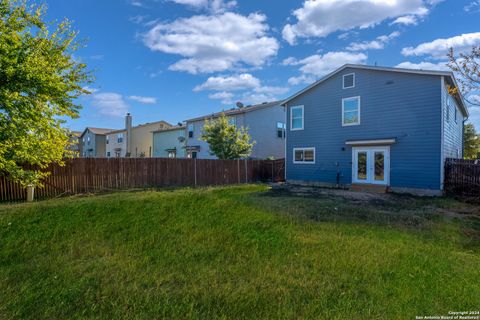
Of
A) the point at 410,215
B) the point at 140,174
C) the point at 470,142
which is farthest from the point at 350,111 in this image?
the point at 470,142

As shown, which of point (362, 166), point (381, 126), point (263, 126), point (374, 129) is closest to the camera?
point (381, 126)

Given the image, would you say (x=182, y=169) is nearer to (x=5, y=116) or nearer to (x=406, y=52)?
(x=5, y=116)

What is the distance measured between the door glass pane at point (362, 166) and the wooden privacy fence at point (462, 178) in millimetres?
3327

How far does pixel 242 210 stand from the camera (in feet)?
23.4

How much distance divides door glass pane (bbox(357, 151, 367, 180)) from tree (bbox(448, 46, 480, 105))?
574cm

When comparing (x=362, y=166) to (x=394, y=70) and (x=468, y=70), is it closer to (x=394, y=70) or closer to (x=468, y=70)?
(x=394, y=70)

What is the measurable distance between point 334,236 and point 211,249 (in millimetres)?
2437

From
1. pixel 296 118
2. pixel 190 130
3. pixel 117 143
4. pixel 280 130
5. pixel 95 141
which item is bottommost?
pixel 117 143

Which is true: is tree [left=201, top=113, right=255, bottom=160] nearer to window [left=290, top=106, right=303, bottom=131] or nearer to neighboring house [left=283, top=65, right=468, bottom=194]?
neighboring house [left=283, top=65, right=468, bottom=194]

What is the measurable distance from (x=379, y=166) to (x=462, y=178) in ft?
10.6

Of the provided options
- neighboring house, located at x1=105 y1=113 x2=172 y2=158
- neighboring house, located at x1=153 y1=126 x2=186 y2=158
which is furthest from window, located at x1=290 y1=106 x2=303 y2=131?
neighboring house, located at x1=105 y1=113 x2=172 y2=158

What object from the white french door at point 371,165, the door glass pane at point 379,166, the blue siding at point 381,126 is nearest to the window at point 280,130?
the blue siding at point 381,126

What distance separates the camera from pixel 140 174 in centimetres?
1347

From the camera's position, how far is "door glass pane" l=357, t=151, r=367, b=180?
45.6 ft
